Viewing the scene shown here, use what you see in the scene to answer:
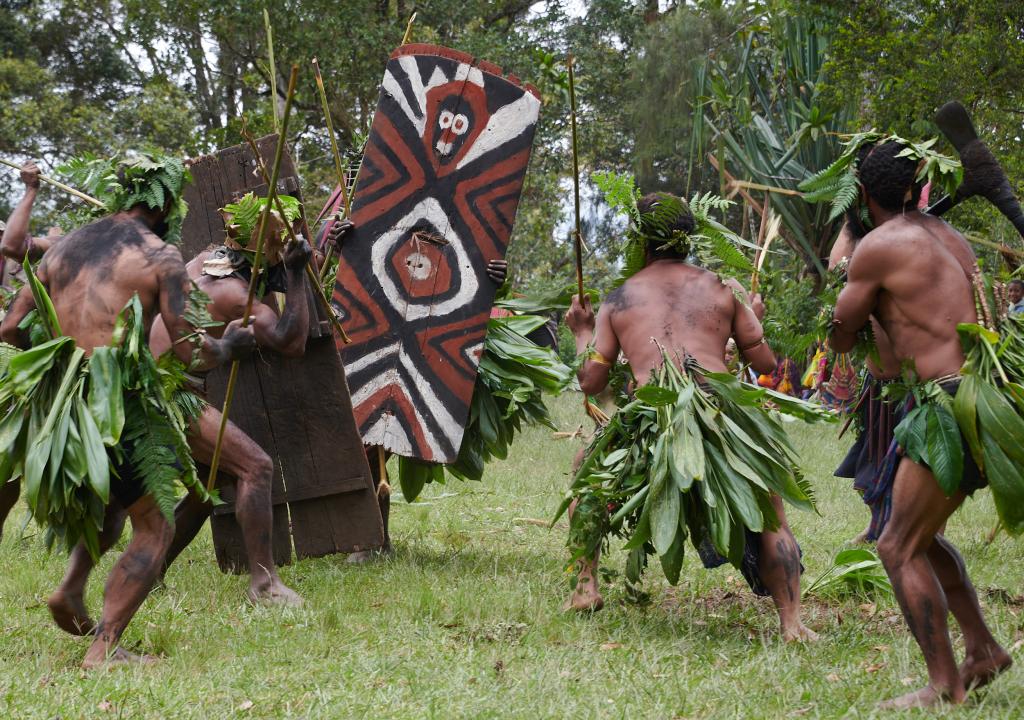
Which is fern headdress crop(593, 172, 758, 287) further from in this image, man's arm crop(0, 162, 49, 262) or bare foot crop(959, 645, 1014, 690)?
man's arm crop(0, 162, 49, 262)

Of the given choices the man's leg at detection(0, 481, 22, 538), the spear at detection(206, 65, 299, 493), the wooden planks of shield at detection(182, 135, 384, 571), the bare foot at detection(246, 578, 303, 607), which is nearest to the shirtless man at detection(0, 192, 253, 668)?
the spear at detection(206, 65, 299, 493)

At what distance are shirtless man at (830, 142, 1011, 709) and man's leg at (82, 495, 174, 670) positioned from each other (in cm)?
250

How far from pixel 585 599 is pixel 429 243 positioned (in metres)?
1.96

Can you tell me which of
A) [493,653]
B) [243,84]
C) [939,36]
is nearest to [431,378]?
[493,653]

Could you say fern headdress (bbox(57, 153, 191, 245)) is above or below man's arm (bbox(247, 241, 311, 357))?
above

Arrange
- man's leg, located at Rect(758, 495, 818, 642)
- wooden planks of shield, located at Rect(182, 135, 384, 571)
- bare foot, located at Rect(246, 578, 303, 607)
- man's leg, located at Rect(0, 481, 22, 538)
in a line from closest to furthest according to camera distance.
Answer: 1. man's leg, located at Rect(758, 495, 818, 642)
2. bare foot, located at Rect(246, 578, 303, 607)
3. man's leg, located at Rect(0, 481, 22, 538)
4. wooden planks of shield, located at Rect(182, 135, 384, 571)

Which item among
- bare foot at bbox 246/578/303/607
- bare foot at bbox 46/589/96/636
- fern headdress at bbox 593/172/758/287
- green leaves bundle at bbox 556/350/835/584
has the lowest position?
bare foot at bbox 246/578/303/607

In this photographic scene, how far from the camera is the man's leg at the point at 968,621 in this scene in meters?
3.81

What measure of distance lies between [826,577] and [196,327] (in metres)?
3.01

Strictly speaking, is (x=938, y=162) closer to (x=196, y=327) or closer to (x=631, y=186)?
(x=631, y=186)

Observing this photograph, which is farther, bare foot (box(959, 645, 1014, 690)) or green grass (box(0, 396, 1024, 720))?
bare foot (box(959, 645, 1014, 690))

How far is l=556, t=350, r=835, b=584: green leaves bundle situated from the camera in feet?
14.3

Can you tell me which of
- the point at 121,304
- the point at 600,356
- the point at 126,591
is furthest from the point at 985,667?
the point at 121,304

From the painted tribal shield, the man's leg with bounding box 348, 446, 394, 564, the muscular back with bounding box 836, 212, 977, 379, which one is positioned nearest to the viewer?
the muscular back with bounding box 836, 212, 977, 379
